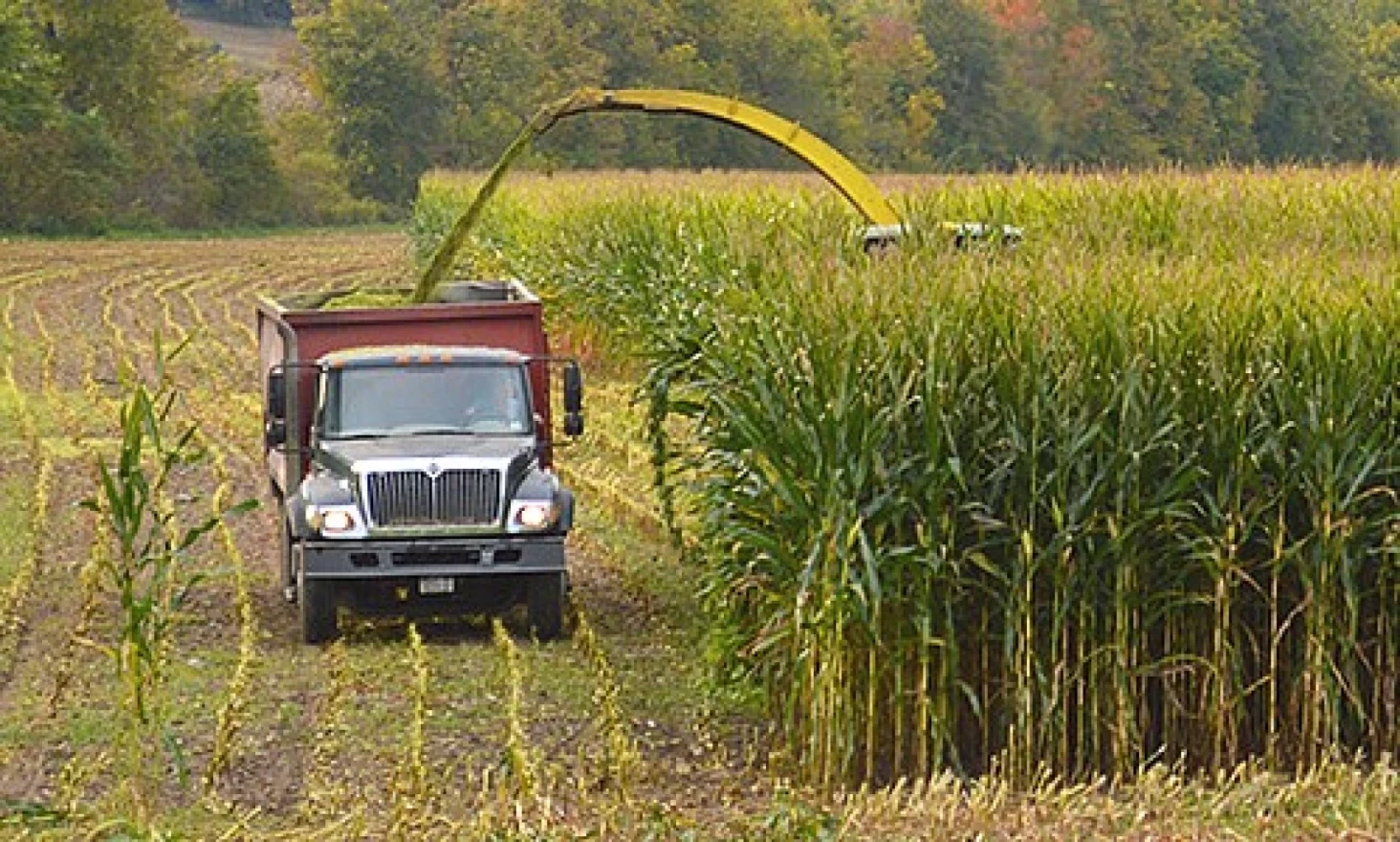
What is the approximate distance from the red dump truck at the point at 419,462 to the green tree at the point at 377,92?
72454 mm

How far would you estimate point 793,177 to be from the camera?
1737 inches

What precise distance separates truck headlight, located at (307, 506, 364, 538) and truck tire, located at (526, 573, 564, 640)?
119 cm

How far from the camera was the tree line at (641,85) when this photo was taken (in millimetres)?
77125

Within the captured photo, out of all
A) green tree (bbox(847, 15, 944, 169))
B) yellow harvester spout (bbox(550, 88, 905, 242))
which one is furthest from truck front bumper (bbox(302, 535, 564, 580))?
green tree (bbox(847, 15, 944, 169))

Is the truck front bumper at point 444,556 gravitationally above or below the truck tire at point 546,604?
above

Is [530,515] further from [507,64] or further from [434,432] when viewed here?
[507,64]

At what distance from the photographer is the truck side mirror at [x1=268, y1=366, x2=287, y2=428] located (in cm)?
1792

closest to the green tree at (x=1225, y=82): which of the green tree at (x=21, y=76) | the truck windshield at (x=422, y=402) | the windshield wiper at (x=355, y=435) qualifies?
the green tree at (x=21, y=76)

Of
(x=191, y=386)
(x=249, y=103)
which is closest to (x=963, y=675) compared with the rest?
(x=191, y=386)

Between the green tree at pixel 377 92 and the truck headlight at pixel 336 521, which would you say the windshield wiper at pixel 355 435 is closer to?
the truck headlight at pixel 336 521

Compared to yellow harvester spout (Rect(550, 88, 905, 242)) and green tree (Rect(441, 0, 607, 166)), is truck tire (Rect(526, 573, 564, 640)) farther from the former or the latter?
green tree (Rect(441, 0, 607, 166))

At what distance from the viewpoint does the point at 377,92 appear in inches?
3580

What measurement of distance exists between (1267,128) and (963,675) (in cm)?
9655

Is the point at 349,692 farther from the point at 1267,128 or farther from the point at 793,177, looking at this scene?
the point at 1267,128
